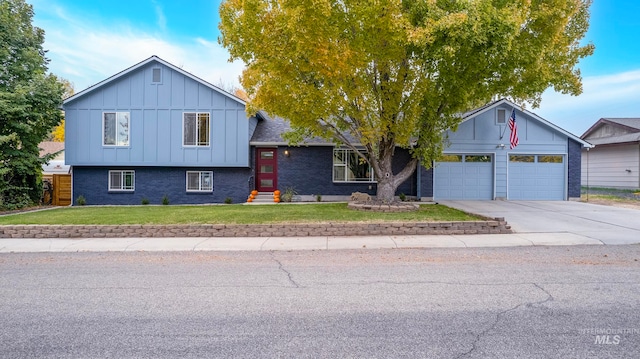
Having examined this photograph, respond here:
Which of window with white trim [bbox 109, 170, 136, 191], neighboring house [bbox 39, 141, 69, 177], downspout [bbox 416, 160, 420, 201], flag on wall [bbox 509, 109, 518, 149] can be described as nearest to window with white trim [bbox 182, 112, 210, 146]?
window with white trim [bbox 109, 170, 136, 191]

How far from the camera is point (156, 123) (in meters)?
17.2

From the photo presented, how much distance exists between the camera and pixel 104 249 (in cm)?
815

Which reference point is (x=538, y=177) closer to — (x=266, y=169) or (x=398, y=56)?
(x=398, y=56)

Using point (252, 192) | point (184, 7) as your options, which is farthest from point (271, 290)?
point (184, 7)

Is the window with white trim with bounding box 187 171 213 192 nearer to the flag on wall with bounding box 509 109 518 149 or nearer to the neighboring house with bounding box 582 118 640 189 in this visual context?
the flag on wall with bounding box 509 109 518 149

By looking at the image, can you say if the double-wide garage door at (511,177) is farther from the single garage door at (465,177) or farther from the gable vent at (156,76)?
the gable vent at (156,76)

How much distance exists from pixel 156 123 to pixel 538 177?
18890 mm

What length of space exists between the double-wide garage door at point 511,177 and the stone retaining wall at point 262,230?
850 cm

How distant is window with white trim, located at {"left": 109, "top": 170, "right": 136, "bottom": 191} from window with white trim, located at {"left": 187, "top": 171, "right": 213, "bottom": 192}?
278 centimetres

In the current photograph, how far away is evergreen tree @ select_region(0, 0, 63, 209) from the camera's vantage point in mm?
15781

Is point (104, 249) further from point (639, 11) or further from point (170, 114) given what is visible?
point (639, 11)

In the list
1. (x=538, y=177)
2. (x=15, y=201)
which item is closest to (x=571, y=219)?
(x=538, y=177)

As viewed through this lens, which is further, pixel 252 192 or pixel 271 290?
pixel 252 192

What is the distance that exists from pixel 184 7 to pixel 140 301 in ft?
65.3
